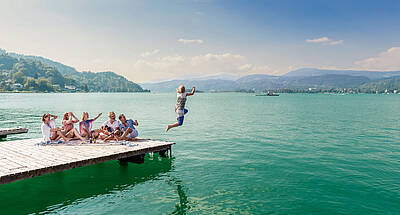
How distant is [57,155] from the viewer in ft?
39.2

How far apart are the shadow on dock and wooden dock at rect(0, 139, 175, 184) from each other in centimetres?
95

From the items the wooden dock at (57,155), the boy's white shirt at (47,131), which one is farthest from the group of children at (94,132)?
the wooden dock at (57,155)

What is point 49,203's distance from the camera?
10.0 meters

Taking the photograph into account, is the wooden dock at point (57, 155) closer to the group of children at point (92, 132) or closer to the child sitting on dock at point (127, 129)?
the group of children at point (92, 132)

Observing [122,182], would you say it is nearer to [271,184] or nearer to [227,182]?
[227,182]

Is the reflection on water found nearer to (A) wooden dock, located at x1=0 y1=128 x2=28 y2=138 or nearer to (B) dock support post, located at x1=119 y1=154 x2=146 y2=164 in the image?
(B) dock support post, located at x1=119 y1=154 x2=146 y2=164

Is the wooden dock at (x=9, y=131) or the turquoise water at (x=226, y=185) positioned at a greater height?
the wooden dock at (x=9, y=131)

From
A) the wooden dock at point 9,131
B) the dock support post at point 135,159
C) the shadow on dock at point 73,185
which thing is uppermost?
the wooden dock at point 9,131

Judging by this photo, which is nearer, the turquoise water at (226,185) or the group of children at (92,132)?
the turquoise water at (226,185)

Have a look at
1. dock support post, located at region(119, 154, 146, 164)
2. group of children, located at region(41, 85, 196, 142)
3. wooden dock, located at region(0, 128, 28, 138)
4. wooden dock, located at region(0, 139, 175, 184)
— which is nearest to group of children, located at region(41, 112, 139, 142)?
group of children, located at region(41, 85, 196, 142)

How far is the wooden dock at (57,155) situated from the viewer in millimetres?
9812

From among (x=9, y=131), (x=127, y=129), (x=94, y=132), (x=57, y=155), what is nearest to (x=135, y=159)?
(x=127, y=129)

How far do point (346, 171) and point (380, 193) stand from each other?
3.11 meters

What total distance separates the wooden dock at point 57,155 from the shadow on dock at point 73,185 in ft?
3.12
